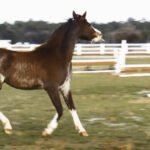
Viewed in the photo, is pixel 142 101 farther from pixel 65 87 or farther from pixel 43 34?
pixel 43 34

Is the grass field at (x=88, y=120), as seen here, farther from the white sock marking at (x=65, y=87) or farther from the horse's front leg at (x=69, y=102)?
the white sock marking at (x=65, y=87)

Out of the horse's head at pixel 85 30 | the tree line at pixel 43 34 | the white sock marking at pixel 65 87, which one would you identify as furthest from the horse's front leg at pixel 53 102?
the tree line at pixel 43 34

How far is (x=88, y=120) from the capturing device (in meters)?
8.17

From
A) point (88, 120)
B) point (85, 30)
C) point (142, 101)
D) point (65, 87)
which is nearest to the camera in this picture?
point (65, 87)

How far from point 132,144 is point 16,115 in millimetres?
3412

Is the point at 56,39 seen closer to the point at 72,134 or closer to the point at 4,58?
the point at 4,58

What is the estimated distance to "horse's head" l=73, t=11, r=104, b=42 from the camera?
689 cm

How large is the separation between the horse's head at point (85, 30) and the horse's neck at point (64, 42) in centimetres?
15

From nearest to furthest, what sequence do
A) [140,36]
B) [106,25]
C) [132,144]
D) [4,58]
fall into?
[132,144]
[4,58]
[140,36]
[106,25]

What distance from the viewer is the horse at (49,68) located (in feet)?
21.5

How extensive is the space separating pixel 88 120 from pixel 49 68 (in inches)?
78.6

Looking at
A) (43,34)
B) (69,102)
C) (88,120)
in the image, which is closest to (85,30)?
(69,102)

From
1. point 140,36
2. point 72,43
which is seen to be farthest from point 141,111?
point 140,36

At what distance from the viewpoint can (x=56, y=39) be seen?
22.3 ft
